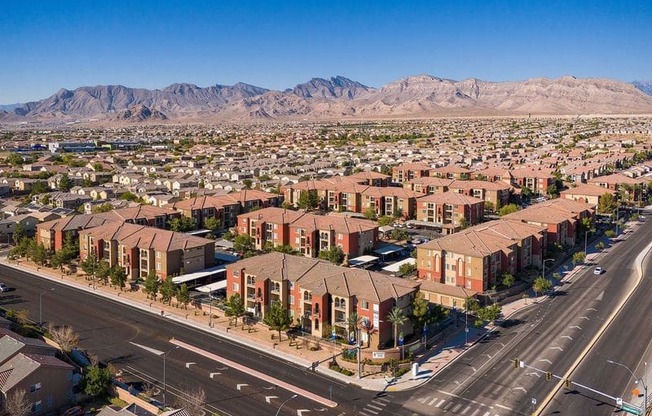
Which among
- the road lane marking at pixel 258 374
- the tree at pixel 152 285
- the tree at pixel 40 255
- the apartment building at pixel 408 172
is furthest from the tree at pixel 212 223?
the apartment building at pixel 408 172

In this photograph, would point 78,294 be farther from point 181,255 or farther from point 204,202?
point 204,202

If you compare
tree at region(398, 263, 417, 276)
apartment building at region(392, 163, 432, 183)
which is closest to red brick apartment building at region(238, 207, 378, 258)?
tree at region(398, 263, 417, 276)

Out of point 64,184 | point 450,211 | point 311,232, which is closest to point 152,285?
point 311,232

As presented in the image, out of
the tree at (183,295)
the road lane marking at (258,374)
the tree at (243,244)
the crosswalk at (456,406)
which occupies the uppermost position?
the tree at (243,244)

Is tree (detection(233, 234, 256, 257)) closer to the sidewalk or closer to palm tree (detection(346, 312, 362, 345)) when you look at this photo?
the sidewalk

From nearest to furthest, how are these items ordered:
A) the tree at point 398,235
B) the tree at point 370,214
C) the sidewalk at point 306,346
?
the sidewalk at point 306,346 → the tree at point 398,235 → the tree at point 370,214

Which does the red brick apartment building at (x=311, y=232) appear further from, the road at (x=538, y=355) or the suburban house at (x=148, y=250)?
the road at (x=538, y=355)
